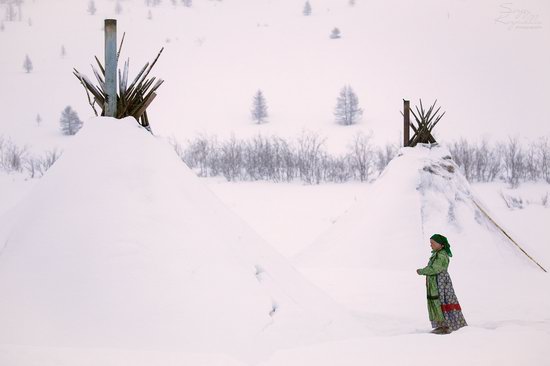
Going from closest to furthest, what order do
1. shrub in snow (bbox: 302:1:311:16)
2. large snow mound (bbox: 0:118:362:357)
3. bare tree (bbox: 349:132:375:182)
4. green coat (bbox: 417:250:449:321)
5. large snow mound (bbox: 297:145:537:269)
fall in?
large snow mound (bbox: 0:118:362:357) → green coat (bbox: 417:250:449:321) → large snow mound (bbox: 297:145:537:269) → bare tree (bbox: 349:132:375:182) → shrub in snow (bbox: 302:1:311:16)

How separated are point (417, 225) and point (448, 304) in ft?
11.3

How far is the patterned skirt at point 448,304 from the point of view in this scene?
5586 mm

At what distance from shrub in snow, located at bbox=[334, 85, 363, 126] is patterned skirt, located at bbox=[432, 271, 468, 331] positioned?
25.0 m

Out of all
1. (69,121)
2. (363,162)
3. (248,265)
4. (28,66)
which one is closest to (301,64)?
(69,121)

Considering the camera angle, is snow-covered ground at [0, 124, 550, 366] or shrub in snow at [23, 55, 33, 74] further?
shrub in snow at [23, 55, 33, 74]

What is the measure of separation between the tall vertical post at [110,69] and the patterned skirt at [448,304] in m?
3.61

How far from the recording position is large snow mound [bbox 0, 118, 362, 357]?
150 inches

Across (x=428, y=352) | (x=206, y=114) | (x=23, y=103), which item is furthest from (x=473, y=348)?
(x=23, y=103)

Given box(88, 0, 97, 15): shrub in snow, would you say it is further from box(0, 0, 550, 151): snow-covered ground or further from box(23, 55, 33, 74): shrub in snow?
box(23, 55, 33, 74): shrub in snow

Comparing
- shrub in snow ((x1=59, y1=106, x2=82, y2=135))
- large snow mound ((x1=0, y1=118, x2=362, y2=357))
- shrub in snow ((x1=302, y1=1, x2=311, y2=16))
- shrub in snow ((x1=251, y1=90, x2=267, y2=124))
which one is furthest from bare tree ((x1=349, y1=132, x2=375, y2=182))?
shrub in snow ((x1=302, y1=1, x2=311, y2=16))

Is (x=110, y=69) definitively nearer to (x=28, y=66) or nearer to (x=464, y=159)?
(x=464, y=159)

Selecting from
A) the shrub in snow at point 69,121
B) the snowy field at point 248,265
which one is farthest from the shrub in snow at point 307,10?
the snowy field at point 248,265

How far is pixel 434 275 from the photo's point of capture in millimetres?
5633

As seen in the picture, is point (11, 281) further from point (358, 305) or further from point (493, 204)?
point (493, 204)
